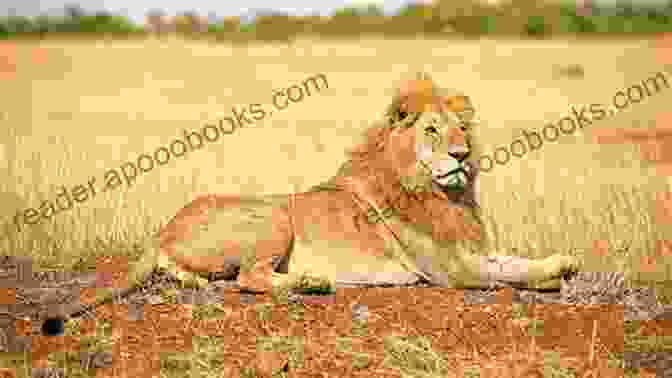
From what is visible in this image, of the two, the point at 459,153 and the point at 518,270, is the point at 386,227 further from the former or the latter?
the point at 518,270

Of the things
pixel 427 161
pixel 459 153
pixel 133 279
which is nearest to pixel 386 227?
pixel 427 161

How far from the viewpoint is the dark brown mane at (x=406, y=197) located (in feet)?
23.4

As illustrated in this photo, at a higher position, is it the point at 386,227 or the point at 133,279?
the point at 386,227

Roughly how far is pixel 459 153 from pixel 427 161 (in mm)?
320

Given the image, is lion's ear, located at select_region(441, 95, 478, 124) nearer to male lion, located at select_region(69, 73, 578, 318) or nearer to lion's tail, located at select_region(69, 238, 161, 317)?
male lion, located at select_region(69, 73, 578, 318)

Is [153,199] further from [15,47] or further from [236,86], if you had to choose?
[15,47]

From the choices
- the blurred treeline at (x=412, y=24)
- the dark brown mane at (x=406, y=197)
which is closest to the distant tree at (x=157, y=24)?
the blurred treeline at (x=412, y=24)

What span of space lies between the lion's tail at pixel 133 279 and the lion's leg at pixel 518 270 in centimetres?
207

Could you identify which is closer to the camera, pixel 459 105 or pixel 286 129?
pixel 459 105

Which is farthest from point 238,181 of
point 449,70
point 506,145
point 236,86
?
point 449,70

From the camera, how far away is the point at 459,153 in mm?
6723

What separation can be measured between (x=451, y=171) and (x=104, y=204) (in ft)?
16.7

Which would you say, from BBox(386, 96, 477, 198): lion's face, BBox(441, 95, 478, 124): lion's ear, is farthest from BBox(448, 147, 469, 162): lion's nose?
BBox(441, 95, 478, 124): lion's ear

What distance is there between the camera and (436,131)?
6.97m
